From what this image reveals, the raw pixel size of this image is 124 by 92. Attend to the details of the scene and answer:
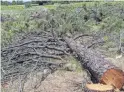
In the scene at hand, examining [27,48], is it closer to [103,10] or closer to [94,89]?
[94,89]

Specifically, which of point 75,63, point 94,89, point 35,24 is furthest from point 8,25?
point 94,89

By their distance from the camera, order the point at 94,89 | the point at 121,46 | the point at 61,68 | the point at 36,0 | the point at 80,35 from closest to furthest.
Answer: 1. the point at 94,89
2. the point at 61,68
3. the point at 121,46
4. the point at 80,35
5. the point at 36,0

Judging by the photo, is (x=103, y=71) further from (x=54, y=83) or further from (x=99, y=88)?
(x=54, y=83)

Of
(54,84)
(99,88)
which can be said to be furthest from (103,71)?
(54,84)

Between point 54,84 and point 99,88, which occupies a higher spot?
point 99,88

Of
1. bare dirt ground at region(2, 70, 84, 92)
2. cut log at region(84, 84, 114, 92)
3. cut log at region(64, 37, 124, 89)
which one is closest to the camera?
cut log at region(84, 84, 114, 92)

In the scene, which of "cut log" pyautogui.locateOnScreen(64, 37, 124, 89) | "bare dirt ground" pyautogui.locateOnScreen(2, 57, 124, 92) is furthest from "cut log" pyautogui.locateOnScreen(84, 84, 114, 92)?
"bare dirt ground" pyautogui.locateOnScreen(2, 57, 124, 92)

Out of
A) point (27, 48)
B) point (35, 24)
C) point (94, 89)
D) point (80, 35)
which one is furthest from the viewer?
point (35, 24)

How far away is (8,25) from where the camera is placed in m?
9.71

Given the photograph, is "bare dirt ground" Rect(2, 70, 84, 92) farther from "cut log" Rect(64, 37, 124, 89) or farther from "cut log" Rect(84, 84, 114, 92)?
"cut log" Rect(84, 84, 114, 92)

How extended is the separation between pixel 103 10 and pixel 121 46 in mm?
4405

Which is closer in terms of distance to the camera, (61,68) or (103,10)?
(61,68)

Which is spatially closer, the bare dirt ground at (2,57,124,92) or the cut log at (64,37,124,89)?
the cut log at (64,37,124,89)

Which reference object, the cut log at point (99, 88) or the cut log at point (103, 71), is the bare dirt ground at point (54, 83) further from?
the cut log at point (99, 88)
